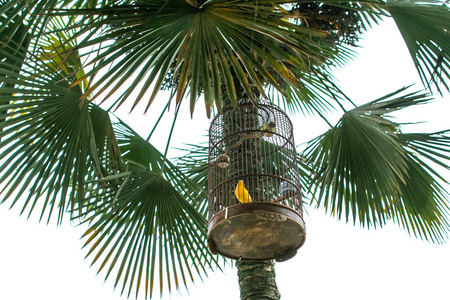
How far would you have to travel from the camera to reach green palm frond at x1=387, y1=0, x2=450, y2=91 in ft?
9.21

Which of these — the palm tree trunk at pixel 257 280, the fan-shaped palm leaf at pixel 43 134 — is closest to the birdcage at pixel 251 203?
the palm tree trunk at pixel 257 280

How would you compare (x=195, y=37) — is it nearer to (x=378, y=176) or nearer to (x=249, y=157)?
(x=249, y=157)

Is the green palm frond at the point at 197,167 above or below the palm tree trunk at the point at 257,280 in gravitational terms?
above

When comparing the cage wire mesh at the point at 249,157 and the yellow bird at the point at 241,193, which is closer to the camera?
the yellow bird at the point at 241,193

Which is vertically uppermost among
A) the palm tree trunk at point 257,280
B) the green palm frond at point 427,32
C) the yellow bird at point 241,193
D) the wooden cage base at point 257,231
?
the green palm frond at point 427,32

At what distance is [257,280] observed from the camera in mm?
2818

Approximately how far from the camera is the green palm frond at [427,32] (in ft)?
9.21

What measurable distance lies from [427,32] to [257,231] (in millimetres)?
1687

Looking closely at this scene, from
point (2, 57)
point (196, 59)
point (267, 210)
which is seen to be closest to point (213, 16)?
point (196, 59)

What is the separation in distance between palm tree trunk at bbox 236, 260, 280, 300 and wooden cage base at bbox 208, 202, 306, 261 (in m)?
0.20

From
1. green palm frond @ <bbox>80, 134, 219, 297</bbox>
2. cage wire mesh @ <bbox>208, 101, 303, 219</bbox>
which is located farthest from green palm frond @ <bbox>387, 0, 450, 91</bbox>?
green palm frond @ <bbox>80, 134, 219, 297</bbox>

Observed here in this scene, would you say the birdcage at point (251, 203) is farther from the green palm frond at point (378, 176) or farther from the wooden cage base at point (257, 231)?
the green palm frond at point (378, 176)

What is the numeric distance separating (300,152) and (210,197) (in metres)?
1.44

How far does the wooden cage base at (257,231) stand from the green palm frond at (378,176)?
1.72ft
